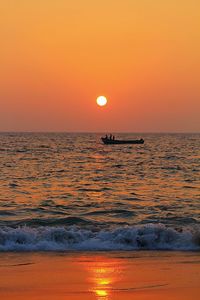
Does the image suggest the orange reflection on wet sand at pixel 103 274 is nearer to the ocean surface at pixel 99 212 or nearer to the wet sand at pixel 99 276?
the wet sand at pixel 99 276

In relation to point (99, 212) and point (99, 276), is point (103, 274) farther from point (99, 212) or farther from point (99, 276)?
point (99, 212)

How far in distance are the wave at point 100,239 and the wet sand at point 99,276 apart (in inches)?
42.5

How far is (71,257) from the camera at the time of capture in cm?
1416

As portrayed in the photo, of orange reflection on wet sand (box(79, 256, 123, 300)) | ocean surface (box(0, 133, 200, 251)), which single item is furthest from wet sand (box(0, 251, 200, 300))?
ocean surface (box(0, 133, 200, 251))

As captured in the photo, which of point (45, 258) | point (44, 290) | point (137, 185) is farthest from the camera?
point (137, 185)

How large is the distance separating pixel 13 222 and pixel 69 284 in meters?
9.42

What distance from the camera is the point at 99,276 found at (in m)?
11.4

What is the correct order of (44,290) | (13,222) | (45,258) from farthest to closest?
(13,222) < (45,258) < (44,290)

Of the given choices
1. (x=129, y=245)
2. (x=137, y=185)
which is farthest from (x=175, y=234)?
(x=137, y=185)

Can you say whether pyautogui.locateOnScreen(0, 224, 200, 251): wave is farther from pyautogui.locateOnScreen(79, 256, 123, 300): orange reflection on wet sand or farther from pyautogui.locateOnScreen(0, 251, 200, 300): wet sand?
pyautogui.locateOnScreen(79, 256, 123, 300): orange reflection on wet sand

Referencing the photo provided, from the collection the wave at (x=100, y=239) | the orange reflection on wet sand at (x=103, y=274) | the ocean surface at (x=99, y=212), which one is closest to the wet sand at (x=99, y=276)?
the orange reflection on wet sand at (x=103, y=274)

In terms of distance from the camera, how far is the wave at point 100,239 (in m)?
15.7

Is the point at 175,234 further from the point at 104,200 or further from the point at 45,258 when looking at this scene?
the point at 104,200

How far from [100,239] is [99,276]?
5.20m
